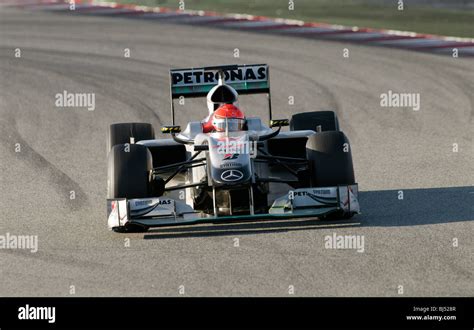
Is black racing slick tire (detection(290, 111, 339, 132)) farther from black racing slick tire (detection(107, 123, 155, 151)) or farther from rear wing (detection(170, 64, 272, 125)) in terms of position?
black racing slick tire (detection(107, 123, 155, 151))

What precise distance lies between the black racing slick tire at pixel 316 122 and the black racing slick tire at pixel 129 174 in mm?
2676

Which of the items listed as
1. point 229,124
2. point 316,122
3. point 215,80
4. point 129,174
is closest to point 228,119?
point 229,124

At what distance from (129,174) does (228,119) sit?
4.58ft

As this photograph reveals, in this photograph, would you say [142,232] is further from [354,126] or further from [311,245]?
[354,126]

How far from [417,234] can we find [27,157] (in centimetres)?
718

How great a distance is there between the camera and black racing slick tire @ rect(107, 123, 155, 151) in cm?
1480

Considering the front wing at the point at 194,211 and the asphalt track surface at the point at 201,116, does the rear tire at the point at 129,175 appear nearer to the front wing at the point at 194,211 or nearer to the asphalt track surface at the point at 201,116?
the front wing at the point at 194,211

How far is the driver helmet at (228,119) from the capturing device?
13789 millimetres

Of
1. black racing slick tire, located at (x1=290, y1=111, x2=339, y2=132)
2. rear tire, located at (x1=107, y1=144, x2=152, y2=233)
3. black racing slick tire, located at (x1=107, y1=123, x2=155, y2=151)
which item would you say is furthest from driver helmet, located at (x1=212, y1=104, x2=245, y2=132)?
black racing slick tire, located at (x1=290, y1=111, x2=339, y2=132)

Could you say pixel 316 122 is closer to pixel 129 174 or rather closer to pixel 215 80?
Answer: pixel 215 80

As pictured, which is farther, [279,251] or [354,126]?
[354,126]
